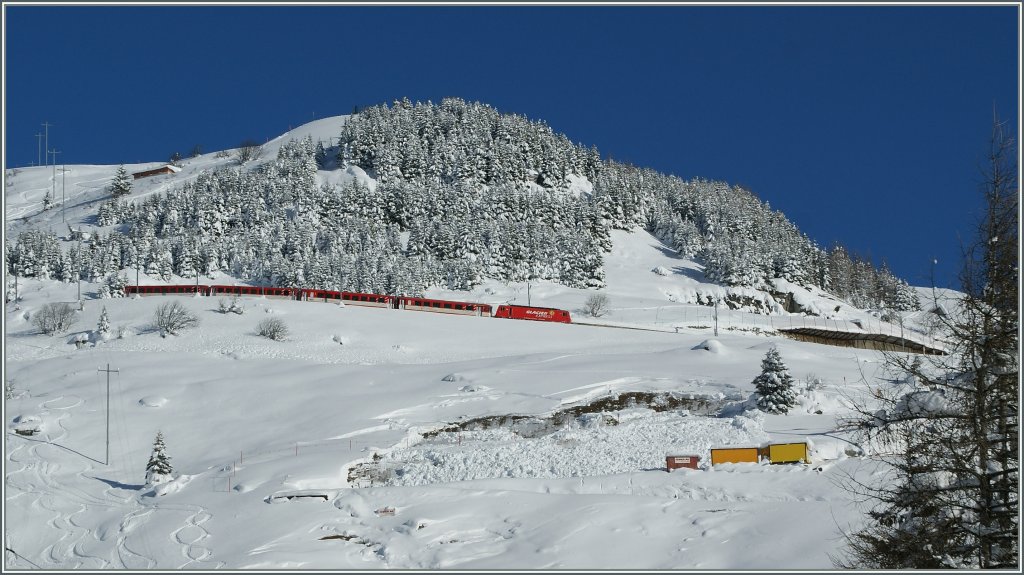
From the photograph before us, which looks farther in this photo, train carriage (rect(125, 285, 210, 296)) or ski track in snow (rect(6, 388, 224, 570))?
train carriage (rect(125, 285, 210, 296))

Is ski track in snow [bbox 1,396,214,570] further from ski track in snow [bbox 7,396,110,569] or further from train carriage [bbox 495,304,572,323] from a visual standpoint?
train carriage [bbox 495,304,572,323]

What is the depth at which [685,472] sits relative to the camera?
3253 centimetres

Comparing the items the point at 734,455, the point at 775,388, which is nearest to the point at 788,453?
the point at 734,455

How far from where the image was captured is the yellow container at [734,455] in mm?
33281

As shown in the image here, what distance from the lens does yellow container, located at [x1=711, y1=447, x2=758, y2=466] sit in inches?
1310

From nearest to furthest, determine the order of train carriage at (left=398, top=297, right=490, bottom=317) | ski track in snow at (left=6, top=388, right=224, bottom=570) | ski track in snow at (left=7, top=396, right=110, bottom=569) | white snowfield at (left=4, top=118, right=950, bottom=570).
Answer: white snowfield at (left=4, top=118, right=950, bottom=570)
ski track in snow at (left=6, top=388, right=224, bottom=570)
ski track in snow at (left=7, top=396, right=110, bottom=569)
train carriage at (left=398, top=297, right=490, bottom=317)

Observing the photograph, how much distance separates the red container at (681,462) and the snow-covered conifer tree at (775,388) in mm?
12389

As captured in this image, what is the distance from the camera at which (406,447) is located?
41.6 meters

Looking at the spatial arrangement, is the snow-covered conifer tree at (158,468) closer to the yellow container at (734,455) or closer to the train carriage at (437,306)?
the yellow container at (734,455)

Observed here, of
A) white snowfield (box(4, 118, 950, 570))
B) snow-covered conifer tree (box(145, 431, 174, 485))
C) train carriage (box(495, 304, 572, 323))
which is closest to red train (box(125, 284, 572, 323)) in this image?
train carriage (box(495, 304, 572, 323))

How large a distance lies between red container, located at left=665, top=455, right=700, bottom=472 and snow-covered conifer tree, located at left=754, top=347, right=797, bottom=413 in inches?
488

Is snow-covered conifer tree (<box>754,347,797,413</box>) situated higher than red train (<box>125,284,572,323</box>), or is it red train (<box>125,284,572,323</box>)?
red train (<box>125,284,572,323</box>)

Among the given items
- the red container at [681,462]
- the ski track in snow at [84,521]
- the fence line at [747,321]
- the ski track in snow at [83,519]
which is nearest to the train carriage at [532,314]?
the fence line at [747,321]

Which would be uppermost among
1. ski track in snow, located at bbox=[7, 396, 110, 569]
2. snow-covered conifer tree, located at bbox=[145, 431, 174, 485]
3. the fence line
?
the fence line
